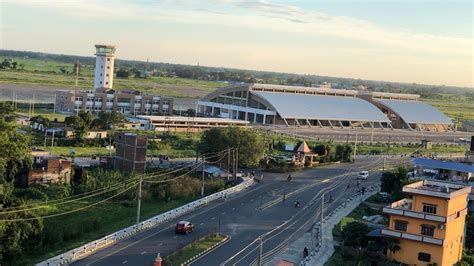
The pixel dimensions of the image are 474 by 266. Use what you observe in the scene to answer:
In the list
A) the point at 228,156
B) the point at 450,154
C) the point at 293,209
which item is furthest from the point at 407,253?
the point at 450,154

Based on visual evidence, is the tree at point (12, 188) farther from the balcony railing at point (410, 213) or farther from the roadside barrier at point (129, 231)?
the balcony railing at point (410, 213)

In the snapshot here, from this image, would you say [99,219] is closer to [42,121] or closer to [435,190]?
[435,190]

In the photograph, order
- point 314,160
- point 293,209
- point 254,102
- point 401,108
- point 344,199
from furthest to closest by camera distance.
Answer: point 401,108
point 254,102
point 314,160
point 344,199
point 293,209

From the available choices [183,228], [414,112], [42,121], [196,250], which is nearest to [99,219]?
[183,228]

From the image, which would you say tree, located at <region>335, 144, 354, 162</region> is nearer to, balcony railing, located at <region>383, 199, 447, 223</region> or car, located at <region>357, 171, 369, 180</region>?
car, located at <region>357, 171, 369, 180</region>

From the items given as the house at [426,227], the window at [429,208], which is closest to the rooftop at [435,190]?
the house at [426,227]

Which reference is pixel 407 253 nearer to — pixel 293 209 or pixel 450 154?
pixel 293 209

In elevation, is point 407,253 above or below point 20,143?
below
